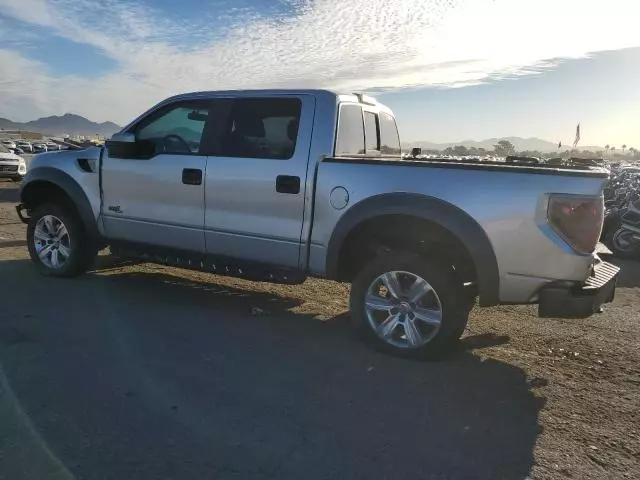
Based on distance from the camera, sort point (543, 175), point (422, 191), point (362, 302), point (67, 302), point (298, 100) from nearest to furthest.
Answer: point (543, 175) → point (422, 191) → point (362, 302) → point (298, 100) → point (67, 302)

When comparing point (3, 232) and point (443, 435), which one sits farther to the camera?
point (3, 232)

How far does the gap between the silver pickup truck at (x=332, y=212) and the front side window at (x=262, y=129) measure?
1 cm

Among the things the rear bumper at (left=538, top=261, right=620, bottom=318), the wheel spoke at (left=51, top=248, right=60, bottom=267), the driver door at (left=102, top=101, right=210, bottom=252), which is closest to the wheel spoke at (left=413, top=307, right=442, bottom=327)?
the rear bumper at (left=538, top=261, right=620, bottom=318)

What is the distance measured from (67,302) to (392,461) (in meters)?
3.79

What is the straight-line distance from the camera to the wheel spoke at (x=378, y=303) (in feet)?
14.3

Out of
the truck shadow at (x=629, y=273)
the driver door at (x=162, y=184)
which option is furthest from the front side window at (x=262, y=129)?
the truck shadow at (x=629, y=273)

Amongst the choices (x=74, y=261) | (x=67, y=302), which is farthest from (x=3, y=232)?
(x=67, y=302)

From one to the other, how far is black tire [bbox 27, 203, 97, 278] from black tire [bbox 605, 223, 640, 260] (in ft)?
27.7

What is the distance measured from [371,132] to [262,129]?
122 cm

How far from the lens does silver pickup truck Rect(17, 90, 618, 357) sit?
3842 millimetres

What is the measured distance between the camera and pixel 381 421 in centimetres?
330

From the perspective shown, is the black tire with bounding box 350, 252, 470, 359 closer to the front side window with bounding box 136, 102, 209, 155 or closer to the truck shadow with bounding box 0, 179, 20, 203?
the front side window with bounding box 136, 102, 209, 155

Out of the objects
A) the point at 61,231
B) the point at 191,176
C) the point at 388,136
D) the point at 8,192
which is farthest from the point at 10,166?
the point at 388,136

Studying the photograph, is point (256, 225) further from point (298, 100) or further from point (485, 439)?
point (485, 439)
